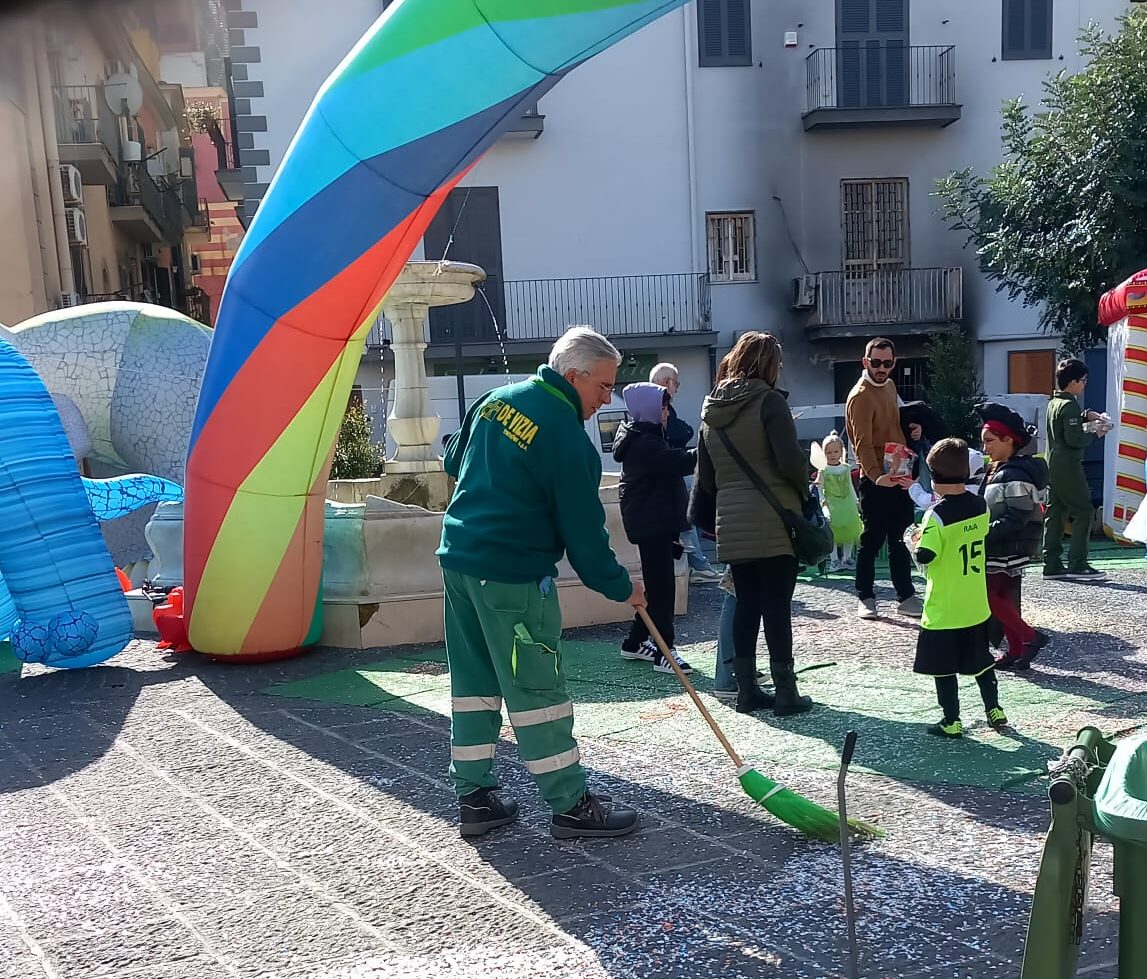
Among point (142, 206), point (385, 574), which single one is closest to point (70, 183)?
point (142, 206)

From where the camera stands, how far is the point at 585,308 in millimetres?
22062

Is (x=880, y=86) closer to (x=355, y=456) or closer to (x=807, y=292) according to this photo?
(x=807, y=292)

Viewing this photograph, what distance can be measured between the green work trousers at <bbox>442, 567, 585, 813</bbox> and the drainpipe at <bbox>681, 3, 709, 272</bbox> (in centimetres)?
1870

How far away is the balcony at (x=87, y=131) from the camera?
2136 cm

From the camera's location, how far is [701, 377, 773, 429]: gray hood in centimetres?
545

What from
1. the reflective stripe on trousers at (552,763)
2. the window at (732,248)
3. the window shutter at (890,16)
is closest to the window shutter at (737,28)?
the window shutter at (890,16)

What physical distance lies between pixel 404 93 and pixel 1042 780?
156 inches

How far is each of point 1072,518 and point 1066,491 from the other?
0.76 feet

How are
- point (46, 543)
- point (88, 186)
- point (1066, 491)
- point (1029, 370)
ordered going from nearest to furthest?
point (46, 543) < point (1066, 491) < point (1029, 370) < point (88, 186)

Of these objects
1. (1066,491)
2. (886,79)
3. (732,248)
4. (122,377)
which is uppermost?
(886,79)

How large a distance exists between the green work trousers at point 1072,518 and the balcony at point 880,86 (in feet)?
46.1

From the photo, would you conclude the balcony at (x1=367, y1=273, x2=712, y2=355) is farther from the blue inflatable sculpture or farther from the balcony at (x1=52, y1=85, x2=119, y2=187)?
the blue inflatable sculpture

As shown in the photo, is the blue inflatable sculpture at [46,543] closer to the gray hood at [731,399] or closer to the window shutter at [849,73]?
the gray hood at [731,399]

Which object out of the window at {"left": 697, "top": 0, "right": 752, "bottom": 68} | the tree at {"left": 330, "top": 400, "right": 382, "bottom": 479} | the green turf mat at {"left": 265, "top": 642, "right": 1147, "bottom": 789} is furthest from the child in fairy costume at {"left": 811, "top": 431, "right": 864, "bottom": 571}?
the window at {"left": 697, "top": 0, "right": 752, "bottom": 68}
